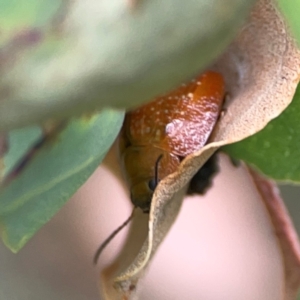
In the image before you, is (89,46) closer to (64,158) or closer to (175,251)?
(64,158)

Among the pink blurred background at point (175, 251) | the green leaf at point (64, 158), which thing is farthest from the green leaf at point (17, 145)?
the pink blurred background at point (175, 251)

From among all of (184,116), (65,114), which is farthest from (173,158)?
(65,114)

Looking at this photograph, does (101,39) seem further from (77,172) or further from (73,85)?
(77,172)

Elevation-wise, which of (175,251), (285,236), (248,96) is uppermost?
(248,96)

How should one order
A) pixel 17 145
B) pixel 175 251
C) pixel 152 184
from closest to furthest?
pixel 17 145 < pixel 152 184 < pixel 175 251

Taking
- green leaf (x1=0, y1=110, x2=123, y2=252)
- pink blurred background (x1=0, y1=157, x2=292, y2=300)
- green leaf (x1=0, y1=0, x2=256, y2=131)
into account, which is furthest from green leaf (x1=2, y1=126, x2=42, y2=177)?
pink blurred background (x1=0, y1=157, x2=292, y2=300)

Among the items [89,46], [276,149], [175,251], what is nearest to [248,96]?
[276,149]
